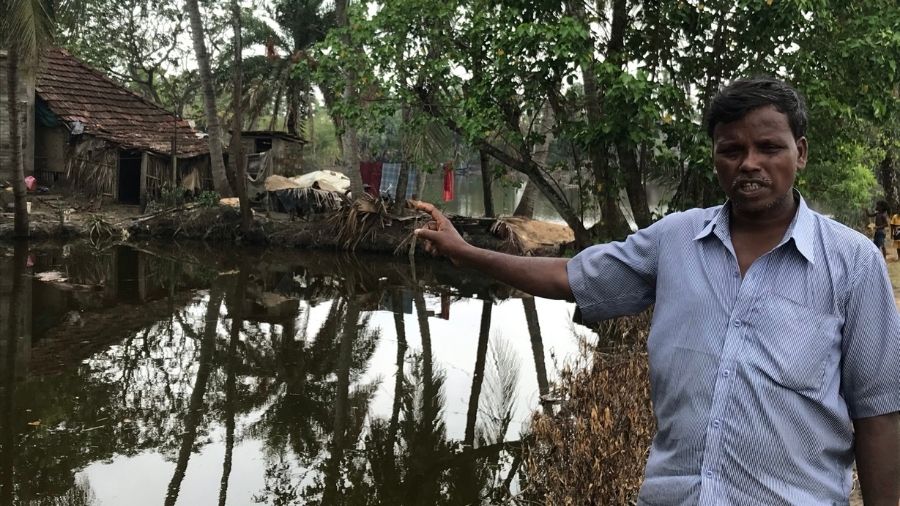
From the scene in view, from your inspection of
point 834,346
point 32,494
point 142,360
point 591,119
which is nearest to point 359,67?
point 591,119

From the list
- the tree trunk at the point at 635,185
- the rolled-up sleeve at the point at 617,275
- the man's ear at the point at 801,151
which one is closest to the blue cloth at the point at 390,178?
the tree trunk at the point at 635,185

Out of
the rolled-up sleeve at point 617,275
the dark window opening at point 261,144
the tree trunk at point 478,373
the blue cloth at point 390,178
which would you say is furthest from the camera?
the blue cloth at point 390,178

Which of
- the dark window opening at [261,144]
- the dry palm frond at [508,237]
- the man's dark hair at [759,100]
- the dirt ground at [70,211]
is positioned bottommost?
the dirt ground at [70,211]

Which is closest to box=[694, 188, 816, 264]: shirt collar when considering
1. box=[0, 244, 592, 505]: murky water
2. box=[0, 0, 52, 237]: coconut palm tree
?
box=[0, 244, 592, 505]: murky water

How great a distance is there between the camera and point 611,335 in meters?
9.16

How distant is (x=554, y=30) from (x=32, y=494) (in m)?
6.31

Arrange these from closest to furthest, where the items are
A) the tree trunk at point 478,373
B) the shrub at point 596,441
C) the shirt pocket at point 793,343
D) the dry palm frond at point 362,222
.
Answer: the shirt pocket at point 793,343, the shrub at point 596,441, the tree trunk at point 478,373, the dry palm frond at point 362,222

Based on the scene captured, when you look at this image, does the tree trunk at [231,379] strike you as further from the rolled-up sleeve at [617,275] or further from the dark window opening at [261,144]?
the dark window opening at [261,144]

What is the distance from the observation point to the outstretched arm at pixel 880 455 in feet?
5.28

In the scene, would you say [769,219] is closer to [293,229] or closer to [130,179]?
[293,229]

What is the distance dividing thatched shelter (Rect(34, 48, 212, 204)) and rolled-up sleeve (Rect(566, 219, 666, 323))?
70.1 feet

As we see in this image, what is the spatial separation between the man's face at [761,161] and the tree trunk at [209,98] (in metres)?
18.5

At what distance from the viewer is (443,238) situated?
7.22 feet

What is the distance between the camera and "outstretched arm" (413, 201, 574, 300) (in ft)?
6.47
